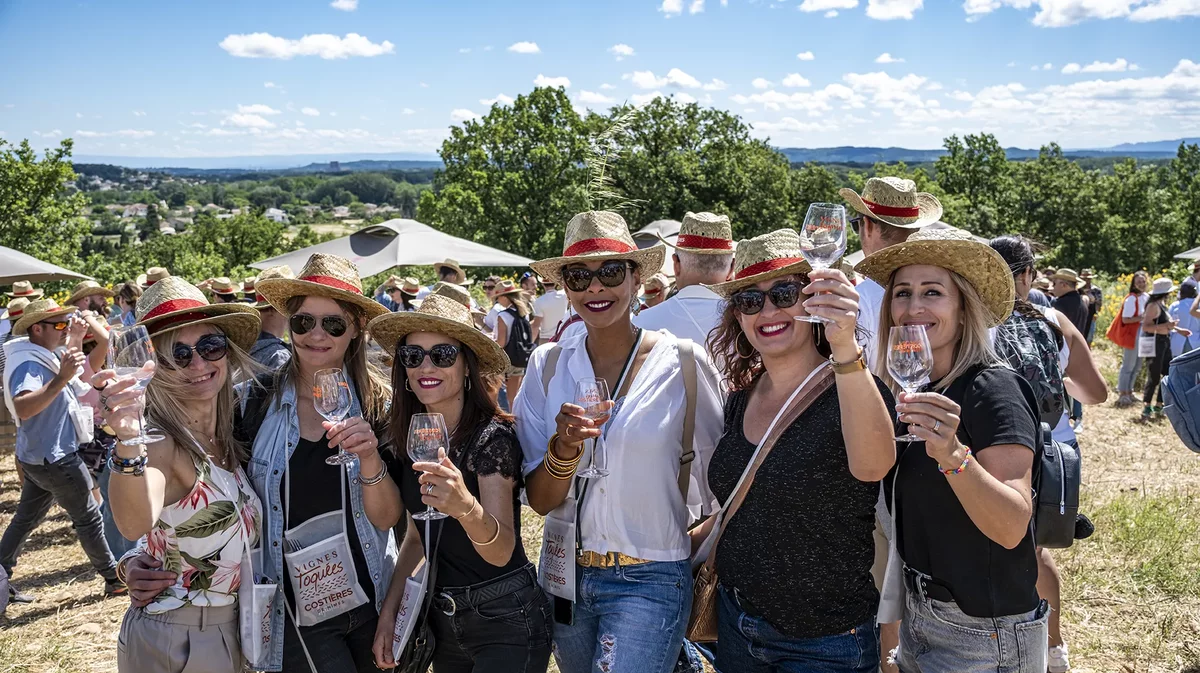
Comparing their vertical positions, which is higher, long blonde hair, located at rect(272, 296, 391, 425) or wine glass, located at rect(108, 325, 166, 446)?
wine glass, located at rect(108, 325, 166, 446)

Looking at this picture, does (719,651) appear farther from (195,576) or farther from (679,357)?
(195,576)

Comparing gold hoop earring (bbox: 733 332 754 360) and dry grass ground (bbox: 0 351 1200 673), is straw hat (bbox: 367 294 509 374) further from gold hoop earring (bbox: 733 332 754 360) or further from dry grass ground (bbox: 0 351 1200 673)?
dry grass ground (bbox: 0 351 1200 673)

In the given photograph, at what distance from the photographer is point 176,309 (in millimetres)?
2924

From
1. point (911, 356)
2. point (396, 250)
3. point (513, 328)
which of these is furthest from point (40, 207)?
point (911, 356)

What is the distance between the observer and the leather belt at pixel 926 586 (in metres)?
2.49

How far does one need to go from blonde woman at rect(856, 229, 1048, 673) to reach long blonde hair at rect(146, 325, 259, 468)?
7.64 ft

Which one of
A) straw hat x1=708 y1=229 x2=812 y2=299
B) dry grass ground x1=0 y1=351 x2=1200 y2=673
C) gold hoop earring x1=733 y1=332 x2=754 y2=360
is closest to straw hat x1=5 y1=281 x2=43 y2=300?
dry grass ground x1=0 y1=351 x2=1200 y2=673

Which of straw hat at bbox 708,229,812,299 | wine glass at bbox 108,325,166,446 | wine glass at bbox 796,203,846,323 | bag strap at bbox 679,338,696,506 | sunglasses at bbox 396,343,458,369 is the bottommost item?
bag strap at bbox 679,338,696,506

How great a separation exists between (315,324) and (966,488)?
2.41 meters

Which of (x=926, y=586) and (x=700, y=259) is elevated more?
(x=700, y=259)

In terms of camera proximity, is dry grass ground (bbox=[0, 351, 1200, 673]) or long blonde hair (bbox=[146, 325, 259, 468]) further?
dry grass ground (bbox=[0, 351, 1200, 673])

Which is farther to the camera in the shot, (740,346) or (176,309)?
(740,346)

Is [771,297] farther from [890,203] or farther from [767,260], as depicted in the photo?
[890,203]

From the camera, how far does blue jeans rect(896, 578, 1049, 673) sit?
95.7 inches
